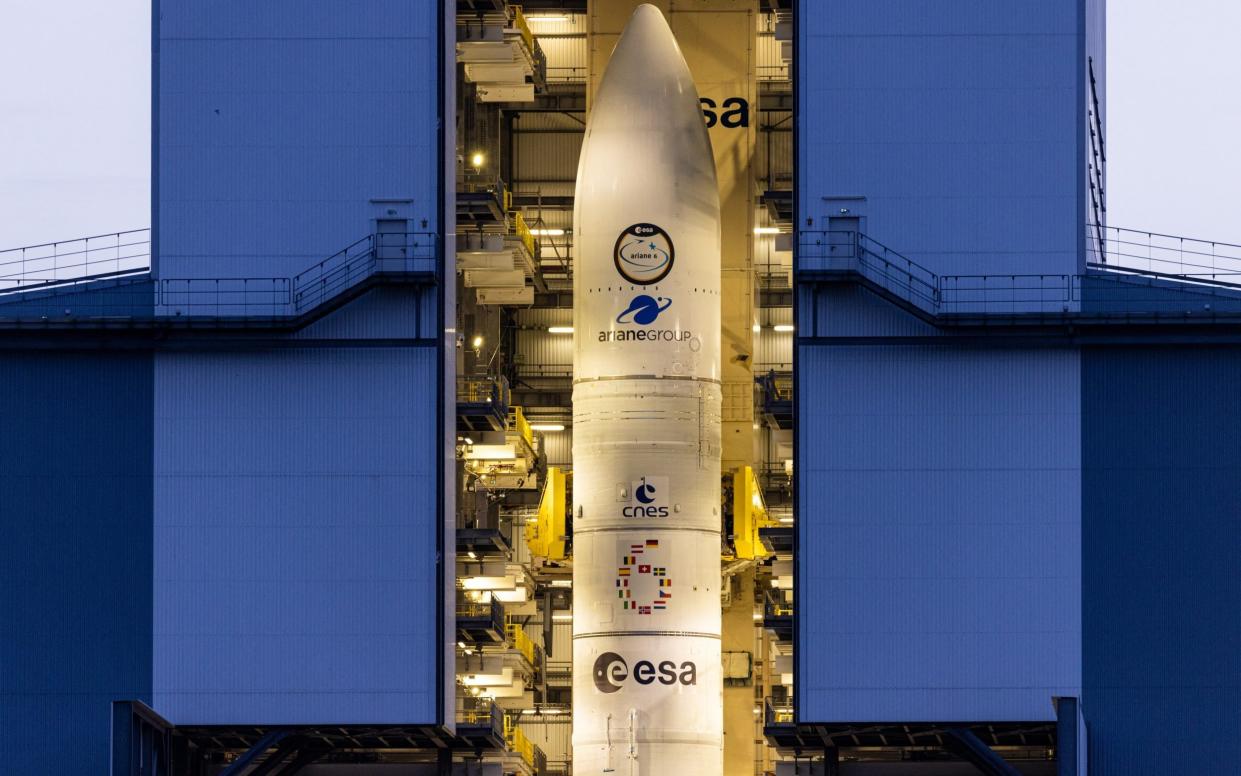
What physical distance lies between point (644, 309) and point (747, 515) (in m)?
6.68

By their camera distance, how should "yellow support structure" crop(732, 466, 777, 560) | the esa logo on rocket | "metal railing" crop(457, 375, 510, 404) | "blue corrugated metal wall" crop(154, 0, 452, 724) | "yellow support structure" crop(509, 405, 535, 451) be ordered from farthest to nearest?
"yellow support structure" crop(509, 405, 535, 451) → "yellow support structure" crop(732, 466, 777, 560) → "metal railing" crop(457, 375, 510, 404) → the esa logo on rocket → "blue corrugated metal wall" crop(154, 0, 452, 724)

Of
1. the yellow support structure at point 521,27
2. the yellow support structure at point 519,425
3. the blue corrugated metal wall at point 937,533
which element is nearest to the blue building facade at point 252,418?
the yellow support structure at point 521,27

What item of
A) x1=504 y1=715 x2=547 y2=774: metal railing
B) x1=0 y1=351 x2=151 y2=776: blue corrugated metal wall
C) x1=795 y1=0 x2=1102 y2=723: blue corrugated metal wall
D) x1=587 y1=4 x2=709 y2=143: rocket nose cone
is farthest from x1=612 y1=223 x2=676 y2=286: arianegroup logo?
x1=504 y1=715 x2=547 y2=774: metal railing

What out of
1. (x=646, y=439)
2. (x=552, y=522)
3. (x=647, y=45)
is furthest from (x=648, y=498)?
(x=647, y=45)

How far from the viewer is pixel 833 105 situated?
167ft

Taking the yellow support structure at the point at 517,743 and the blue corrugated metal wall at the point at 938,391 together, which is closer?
the blue corrugated metal wall at the point at 938,391

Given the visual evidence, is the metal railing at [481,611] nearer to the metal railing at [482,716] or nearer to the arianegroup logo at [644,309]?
the metal railing at [482,716]

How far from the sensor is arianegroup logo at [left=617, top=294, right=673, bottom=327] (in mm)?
50625

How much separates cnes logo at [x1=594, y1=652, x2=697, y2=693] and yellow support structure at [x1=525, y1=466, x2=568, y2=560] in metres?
5.22

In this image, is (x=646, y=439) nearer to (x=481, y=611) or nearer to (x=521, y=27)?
(x=481, y=611)

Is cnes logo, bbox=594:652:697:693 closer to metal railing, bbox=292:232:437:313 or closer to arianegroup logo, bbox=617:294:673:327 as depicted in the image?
arianegroup logo, bbox=617:294:673:327

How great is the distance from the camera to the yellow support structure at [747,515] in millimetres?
54000

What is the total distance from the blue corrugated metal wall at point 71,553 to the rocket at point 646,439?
9.79 m

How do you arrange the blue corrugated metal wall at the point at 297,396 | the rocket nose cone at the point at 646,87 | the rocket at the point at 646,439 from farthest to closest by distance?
the rocket nose cone at the point at 646,87, the blue corrugated metal wall at the point at 297,396, the rocket at the point at 646,439
